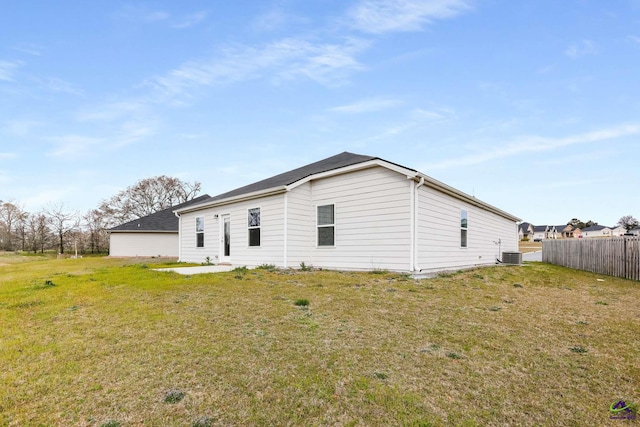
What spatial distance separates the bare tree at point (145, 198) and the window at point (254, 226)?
106 ft

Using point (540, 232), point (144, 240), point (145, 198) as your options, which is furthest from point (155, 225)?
point (540, 232)

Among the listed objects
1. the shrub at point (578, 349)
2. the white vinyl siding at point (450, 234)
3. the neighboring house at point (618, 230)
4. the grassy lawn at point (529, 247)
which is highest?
the white vinyl siding at point (450, 234)

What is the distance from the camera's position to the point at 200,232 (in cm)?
1509

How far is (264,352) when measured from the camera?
3.30m

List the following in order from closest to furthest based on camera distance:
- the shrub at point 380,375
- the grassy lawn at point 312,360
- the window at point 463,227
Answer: the grassy lawn at point 312,360
the shrub at point 380,375
the window at point 463,227

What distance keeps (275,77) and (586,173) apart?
22579mm

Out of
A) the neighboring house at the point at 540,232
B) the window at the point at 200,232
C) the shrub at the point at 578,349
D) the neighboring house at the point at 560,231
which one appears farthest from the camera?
the neighboring house at the point at 560,231

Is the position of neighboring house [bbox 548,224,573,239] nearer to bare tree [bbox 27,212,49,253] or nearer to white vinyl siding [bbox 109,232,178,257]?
white vinyl siding [bbox 109,232,178,257]

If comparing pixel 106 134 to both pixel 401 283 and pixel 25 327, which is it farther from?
pixel 401 283

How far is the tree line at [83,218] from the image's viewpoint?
3206 cm

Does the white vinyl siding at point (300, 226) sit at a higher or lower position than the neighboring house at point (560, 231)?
higher

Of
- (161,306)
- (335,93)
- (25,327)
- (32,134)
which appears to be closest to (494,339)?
(161,306)

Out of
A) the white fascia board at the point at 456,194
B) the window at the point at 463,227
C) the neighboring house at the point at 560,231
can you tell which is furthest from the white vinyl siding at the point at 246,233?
the neighboring house at the point at 560,231

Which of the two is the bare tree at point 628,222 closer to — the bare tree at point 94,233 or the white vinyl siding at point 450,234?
the white vinyl siding at point 450,234
